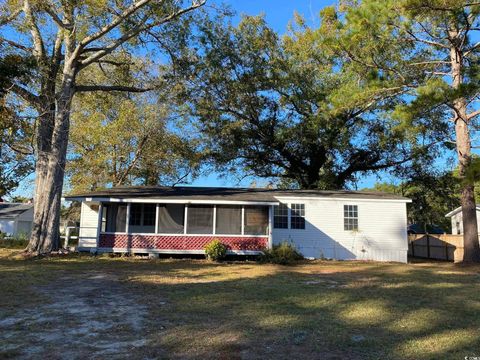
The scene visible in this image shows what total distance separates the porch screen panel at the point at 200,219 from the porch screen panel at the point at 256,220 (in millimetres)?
1646

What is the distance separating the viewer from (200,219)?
19719mm

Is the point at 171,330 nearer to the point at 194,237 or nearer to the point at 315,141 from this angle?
the point at 194,237

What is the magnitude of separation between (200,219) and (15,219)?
26.8 m

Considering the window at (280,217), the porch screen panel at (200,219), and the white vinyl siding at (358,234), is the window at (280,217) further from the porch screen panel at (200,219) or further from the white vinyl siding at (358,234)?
the porch screen panel at (200,219)

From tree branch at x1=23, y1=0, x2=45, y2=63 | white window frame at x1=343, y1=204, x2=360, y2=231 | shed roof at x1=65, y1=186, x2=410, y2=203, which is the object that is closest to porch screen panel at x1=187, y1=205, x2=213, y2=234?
shed roof at x1=65, y1=186, x2=410, y2=203

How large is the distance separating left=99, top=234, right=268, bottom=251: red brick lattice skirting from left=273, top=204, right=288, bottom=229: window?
164 centimetres

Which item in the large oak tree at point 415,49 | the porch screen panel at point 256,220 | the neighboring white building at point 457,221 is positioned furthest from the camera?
the neighboring white building at point 457,221

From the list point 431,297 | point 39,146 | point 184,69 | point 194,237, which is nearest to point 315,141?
point 184,69

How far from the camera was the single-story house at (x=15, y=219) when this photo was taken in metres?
39.0

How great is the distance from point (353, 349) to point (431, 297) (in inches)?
193

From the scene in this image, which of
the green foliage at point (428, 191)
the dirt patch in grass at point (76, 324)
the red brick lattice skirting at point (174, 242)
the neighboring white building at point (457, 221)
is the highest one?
the green foliage at point (428, 191)

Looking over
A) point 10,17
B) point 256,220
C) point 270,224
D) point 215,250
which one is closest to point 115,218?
point 215,250

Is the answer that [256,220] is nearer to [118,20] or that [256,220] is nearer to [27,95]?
[118,20]

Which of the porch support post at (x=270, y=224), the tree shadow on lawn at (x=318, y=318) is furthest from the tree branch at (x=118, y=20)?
the tree shadow on lawn at (x=318, y=318)
